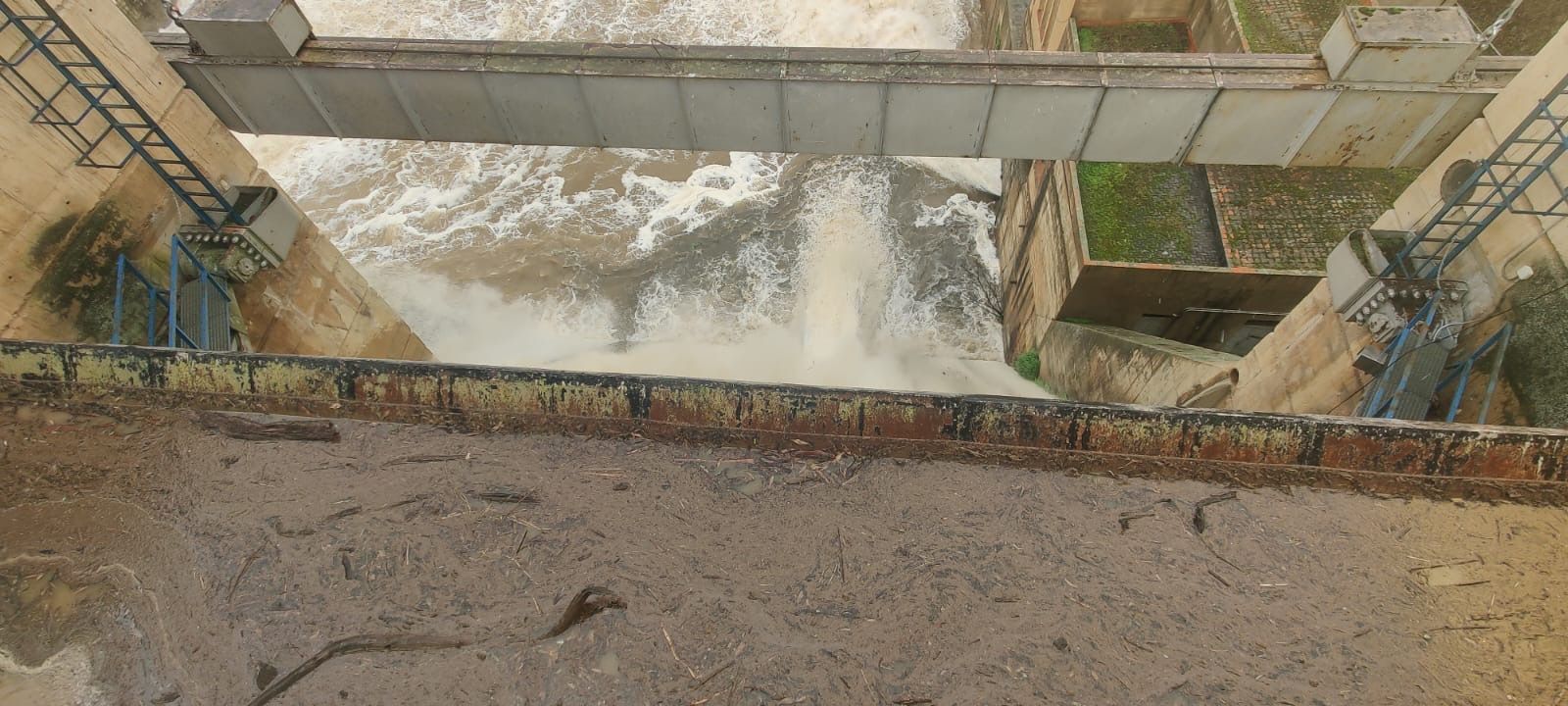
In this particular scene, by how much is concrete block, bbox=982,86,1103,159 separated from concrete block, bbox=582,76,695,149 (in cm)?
451

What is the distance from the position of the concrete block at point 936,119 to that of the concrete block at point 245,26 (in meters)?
8.03

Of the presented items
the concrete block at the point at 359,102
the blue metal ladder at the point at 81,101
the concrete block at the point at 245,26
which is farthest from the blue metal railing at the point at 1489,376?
the blue metal ladder at the point at 81,101

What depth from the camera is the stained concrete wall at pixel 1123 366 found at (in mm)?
11445

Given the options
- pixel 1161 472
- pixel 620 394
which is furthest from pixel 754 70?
pixel 1161 472

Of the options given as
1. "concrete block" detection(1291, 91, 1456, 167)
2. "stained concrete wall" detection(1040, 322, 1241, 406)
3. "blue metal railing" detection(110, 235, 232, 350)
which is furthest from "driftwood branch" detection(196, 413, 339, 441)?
"concrete block" detection(1291, 91, 1456, 167)

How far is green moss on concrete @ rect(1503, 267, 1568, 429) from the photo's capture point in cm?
632

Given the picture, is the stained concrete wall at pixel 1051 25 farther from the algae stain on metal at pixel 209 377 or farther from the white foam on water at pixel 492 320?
the algae stain on metal at pixel 209 377

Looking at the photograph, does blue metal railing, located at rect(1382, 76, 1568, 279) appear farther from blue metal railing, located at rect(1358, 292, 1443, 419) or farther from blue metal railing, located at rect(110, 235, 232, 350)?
blue metal railing, located at rect(110, 235, 232, 350)

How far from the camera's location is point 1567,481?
5.44 metres

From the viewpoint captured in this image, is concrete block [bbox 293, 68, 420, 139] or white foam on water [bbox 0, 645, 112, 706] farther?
concrete block [bbox 293, 68, 420, 139]

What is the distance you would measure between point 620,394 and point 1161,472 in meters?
4.22

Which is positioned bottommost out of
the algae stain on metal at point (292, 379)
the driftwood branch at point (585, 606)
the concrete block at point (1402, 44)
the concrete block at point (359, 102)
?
the driftwood branch at point (585, 606)

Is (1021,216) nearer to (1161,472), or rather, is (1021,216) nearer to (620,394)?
(1161,472)

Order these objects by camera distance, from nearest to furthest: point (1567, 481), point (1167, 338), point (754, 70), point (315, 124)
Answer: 1. point (1567, 481)
2. point (754, 70)
3. point (315, 124)
4. point (1167, 338)
